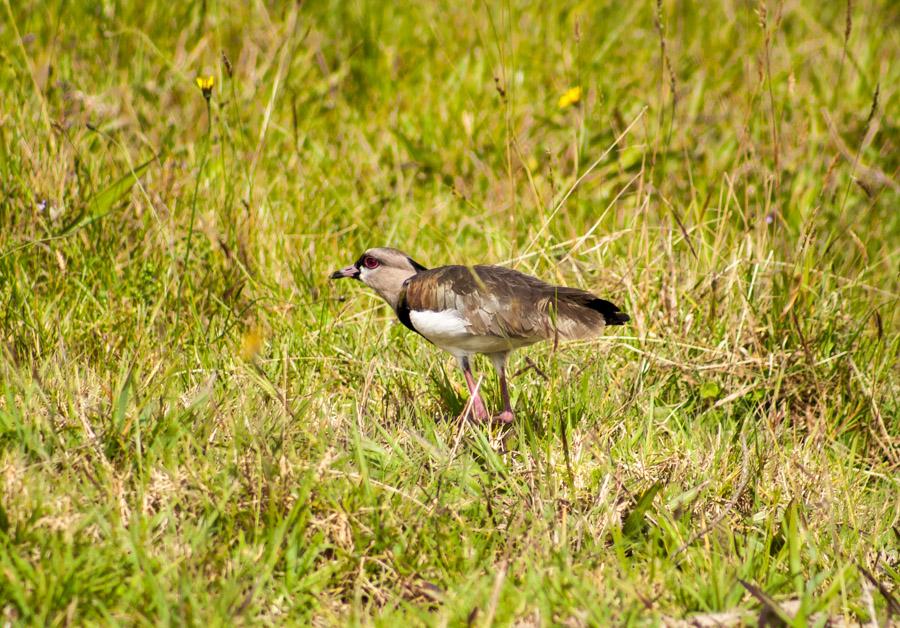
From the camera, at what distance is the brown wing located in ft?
12.4

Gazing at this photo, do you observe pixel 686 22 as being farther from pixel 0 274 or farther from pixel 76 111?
pixel 0 274

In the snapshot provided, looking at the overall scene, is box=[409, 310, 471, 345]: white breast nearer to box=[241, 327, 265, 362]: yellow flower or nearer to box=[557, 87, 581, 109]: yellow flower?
box=[241, 327, 265, 362]: yellow flower

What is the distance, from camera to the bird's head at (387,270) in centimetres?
433

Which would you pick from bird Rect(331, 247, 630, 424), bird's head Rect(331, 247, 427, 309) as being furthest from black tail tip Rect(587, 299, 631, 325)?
bird's head Rect(331, 247, 427, 309)

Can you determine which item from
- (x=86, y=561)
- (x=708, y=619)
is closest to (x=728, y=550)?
(x=708, y=619)

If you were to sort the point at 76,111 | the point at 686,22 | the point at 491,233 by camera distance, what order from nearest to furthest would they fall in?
the point at 491,233
the point at 76,111
the point at 686,22

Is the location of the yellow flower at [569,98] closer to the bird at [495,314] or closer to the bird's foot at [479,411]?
the bird at [495,314]

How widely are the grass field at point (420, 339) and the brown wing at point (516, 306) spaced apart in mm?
316

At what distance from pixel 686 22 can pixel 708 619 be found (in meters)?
5.28

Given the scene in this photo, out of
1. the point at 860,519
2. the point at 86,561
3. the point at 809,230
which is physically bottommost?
the point at 860,519

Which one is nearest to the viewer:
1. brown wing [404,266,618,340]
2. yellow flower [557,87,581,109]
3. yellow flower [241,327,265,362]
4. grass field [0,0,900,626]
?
grass field [0,0,900,626]

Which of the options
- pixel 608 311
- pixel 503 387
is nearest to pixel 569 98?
pixel 608 311

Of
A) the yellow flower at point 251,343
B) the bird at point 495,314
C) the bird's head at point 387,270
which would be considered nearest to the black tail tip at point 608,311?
the bird at point 495,314

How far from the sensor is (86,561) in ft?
9.25
